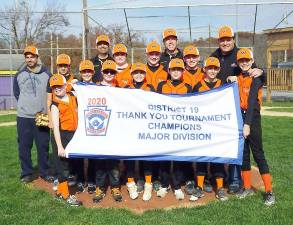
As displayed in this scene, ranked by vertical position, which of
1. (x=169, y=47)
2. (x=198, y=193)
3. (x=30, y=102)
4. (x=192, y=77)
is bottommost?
(x=198, y=193)

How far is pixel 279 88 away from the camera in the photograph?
2594cm

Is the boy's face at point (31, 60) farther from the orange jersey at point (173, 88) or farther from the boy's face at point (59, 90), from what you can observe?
the orange jersey at point (173, 88)

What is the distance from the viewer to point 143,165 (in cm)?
660

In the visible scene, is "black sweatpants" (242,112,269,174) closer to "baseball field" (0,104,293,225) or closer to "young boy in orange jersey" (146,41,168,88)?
"baseball field" (0,104,293,225)

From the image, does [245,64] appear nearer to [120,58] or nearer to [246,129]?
[246,129]

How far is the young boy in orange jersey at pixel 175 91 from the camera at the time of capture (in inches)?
243

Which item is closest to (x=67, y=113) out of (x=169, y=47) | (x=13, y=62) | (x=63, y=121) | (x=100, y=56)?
(x=63, y=121)

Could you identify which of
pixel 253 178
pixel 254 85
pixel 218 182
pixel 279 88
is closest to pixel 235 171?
pixel 218 182

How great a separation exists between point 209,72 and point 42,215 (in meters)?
3.06

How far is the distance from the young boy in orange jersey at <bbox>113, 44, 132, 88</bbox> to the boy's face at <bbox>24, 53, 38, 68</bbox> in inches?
54.2

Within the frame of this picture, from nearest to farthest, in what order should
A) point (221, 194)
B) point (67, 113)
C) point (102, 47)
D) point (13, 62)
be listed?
point (67, 113), point (221, 194), point (102, 47), point (13, 62)

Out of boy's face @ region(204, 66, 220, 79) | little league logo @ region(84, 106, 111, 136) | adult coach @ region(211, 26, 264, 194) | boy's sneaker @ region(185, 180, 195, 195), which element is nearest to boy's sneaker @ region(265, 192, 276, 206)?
adult coach @ region(211, 26, 264, 194)

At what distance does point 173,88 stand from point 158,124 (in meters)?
0.58

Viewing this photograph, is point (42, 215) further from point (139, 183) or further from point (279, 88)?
point (279, 88)
